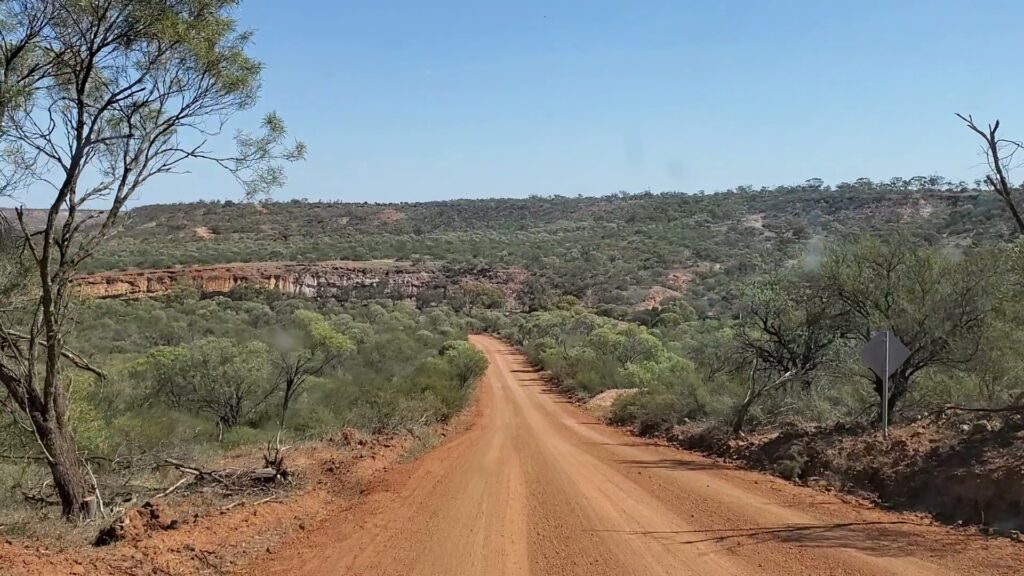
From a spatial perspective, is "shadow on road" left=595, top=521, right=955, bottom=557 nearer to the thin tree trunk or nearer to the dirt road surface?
the dirt road surface

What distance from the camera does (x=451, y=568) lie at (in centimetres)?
759

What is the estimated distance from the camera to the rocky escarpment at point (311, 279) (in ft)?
204

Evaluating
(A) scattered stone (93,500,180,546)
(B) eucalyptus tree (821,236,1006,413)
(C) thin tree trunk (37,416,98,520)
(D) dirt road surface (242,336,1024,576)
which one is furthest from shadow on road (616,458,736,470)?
(C) thin tree trunk (37,416,98,520)

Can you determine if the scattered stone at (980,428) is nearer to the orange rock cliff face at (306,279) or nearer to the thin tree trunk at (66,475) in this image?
the thin tree trunk at (66,475)

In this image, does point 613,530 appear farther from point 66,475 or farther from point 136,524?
point 66,475

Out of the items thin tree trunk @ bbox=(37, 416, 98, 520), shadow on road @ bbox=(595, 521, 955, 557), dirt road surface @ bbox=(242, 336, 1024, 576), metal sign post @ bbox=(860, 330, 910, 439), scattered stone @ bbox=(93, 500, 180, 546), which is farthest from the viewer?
metal sign post @ bbox=(860, 330, 910, 439)

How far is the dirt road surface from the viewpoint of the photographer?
7625mm

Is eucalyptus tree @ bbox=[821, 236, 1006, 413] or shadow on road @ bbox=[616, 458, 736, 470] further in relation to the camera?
shadow on road @ bbox=[616, 458, 736, 470]

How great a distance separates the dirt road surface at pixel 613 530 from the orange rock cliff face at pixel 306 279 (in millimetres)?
54385

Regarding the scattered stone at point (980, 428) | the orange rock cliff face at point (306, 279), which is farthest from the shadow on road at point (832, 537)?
the orange rock cliff face at point (306, 279)

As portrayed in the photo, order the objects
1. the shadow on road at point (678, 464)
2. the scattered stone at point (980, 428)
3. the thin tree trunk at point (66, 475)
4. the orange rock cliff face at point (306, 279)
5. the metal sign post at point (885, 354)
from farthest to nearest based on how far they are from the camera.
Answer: the orange rock cliff face at point (306, 279)
the shadow on road at point (678, 464)
the metal sign post at point (885, 354)
the scattered stone at point (980, 428)
the thin tree trunk at point (66, 475)

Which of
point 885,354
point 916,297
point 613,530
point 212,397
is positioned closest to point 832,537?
point 613,530

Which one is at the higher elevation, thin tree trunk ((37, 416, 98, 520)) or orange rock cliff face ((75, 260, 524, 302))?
orange rock cliff face ((75, 260, 524, 302))

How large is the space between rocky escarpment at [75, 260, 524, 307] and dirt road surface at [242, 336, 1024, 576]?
54.7 metres
